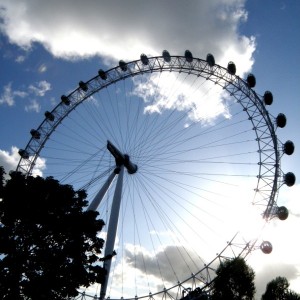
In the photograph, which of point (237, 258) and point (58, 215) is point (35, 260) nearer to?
point (58, 215)

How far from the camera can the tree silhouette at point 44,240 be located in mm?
18750

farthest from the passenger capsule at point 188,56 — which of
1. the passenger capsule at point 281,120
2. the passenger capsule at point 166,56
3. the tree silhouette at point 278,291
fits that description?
the tree silhouette at point 278,291

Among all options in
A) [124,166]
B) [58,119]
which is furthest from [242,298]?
[58,119]

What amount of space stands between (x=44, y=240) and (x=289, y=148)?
24.3m

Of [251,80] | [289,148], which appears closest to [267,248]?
[289,148]

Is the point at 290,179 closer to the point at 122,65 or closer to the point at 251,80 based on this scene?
the point at 251,80

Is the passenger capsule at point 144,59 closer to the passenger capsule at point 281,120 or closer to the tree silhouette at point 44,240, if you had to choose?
the passenger capsule at point 281,120

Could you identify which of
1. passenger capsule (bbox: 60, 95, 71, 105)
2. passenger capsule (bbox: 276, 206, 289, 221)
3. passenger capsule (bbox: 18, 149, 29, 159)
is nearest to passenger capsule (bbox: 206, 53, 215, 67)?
passenger capsule (bbox: 276, 206, 289, 221)

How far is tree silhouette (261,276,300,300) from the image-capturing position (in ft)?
114

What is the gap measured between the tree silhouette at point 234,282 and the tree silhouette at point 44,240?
577 inches

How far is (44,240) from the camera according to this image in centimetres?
2033

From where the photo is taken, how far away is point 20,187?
849 inches

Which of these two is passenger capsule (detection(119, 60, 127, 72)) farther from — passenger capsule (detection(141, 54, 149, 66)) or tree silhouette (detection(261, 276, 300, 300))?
tree silhouette (detection(261, 276, 300, 300))

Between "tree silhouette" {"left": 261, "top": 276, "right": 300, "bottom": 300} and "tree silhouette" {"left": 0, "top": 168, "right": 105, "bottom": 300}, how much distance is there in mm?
23555
